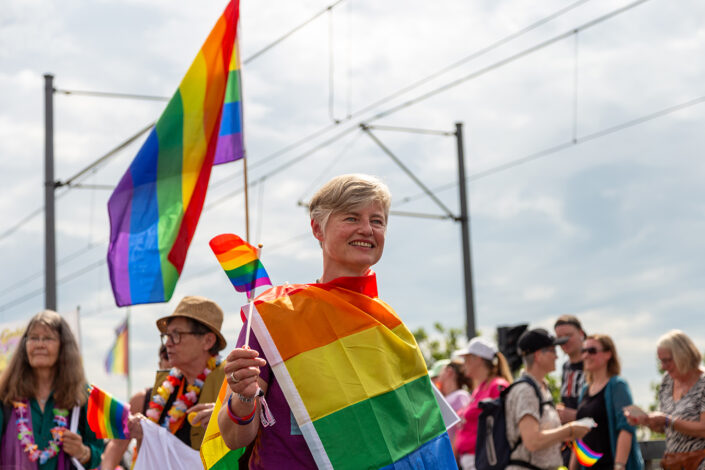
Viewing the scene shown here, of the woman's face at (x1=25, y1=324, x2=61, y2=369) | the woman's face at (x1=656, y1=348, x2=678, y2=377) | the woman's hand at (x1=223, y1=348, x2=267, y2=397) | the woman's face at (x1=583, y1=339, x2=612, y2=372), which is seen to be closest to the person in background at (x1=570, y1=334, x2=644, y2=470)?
the woman's face at (x1=583, y1=339, x2=612, y2=372)

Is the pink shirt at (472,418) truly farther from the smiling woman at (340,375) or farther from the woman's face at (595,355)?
the smiling woman at (340,375)

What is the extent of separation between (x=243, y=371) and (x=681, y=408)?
4.59 meters

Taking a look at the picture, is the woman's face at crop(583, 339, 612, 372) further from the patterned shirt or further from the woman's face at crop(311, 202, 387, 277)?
the woman's face at crop(311, 202, 387, 277)

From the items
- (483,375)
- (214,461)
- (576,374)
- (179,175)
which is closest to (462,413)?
(483,375)

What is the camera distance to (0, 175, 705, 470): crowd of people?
3.09 m

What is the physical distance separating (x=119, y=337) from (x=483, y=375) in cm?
1896

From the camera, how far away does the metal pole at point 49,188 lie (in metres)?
14.3

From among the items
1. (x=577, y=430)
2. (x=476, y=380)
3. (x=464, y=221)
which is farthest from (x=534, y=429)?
(x=464, y=221)

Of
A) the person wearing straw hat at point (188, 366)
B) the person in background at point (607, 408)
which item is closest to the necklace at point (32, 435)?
the person wearing straw hat at point (188, 366)

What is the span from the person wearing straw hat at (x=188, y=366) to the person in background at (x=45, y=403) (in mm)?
778

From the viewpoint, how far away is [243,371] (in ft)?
9.27

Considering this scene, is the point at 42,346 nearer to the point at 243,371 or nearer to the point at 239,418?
the point at 239,418

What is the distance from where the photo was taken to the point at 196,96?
6.19 meters

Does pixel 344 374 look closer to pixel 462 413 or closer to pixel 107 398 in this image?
→ pixel 107 398
